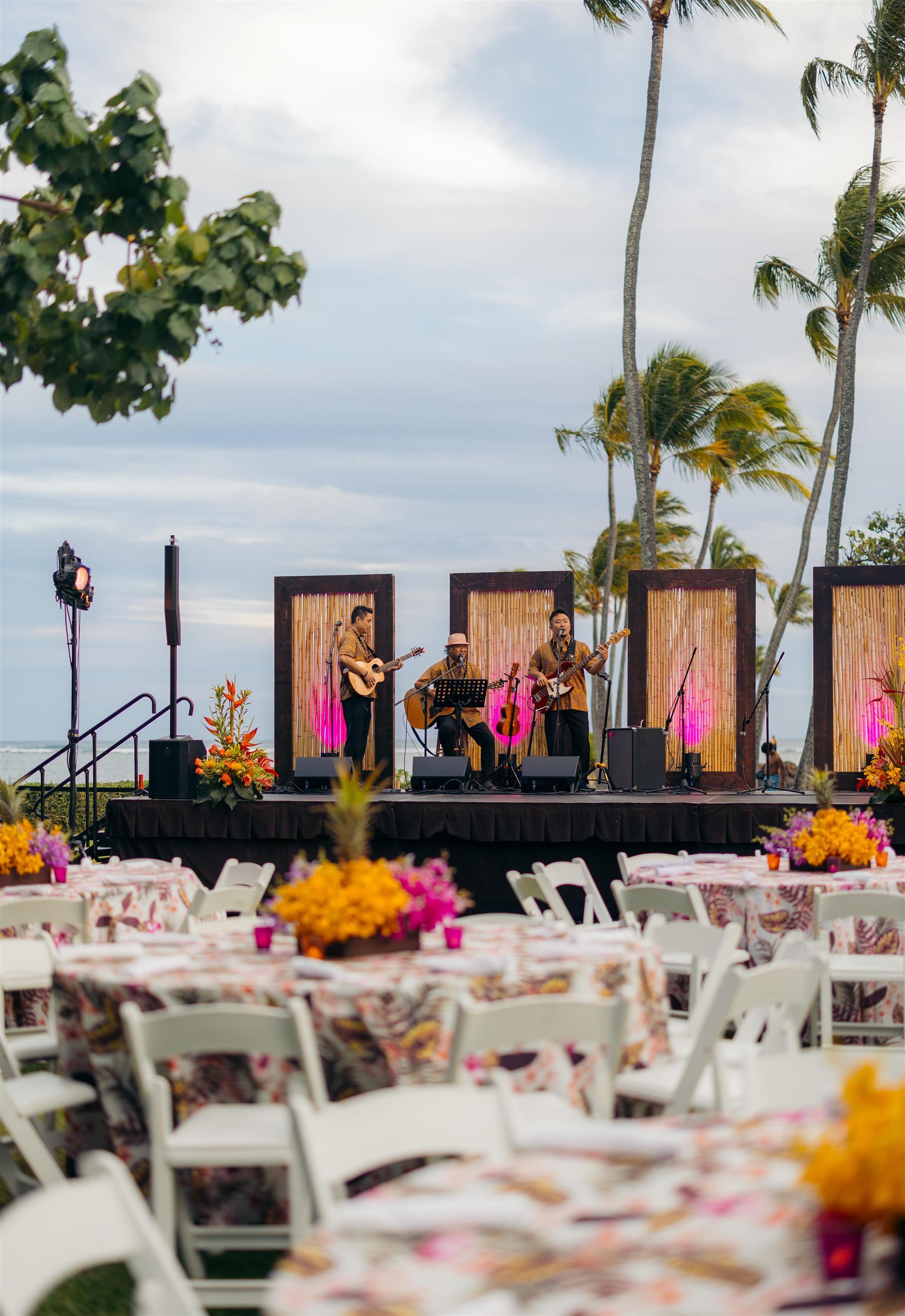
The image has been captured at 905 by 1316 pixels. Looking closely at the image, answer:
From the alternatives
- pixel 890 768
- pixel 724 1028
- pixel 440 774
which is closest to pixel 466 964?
pixel 724 1028

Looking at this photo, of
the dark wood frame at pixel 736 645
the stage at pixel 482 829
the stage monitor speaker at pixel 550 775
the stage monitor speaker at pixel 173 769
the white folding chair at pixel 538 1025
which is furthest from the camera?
the dark wood frame at pixel 736 645

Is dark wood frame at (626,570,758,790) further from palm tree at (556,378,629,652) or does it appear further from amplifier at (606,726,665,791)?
palm tree at (556,378,629,652)

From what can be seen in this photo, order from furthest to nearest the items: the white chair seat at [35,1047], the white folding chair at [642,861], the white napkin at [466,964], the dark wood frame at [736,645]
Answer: the dark wood frame at [736,645] → the white folding chair at [642,861] → the white chair seat at [35,1047] → the white napkin at [466,964]

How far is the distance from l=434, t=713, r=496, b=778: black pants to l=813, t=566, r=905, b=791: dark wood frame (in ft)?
9.40

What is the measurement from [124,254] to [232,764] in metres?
6.25

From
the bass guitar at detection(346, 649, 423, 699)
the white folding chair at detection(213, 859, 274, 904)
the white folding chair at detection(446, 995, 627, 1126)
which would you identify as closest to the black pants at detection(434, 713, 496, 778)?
the bass guitar at detection(346, 649, 423, 699)

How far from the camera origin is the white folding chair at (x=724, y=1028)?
295cm

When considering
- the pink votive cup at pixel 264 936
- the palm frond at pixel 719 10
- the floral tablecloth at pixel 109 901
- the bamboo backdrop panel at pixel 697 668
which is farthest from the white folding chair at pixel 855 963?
the palm frond at pixel 719 10

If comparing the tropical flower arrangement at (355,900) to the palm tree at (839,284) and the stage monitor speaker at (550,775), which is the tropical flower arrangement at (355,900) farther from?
the palm tree at (839,284)

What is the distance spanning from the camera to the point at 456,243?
19.7m

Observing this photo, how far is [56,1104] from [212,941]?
677 mm

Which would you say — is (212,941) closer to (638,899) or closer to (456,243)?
(638,899)

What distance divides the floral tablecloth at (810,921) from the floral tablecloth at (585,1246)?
373cm

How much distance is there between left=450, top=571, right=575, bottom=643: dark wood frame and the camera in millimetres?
12711
